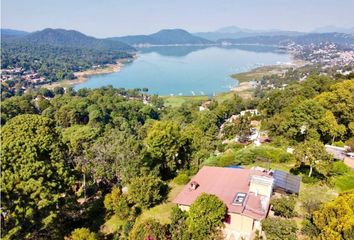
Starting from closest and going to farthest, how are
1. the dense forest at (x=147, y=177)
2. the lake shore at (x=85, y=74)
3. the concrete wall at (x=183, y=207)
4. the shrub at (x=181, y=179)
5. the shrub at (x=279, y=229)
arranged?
the dense forest at (x=147, y=177) < the shrub at (x=279, y=229) < the concrete wall at (x=183, y=207) < the shrub at (x=181, y=179) < the lake shore at (x=85, y=74)

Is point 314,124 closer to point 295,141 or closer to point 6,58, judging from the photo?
point 295,141

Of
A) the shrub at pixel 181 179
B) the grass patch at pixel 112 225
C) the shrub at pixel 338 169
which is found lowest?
the grass patch at pixel 112 225

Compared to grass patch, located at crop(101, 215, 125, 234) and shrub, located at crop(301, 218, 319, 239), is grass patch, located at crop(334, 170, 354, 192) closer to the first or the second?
shrub, located at crop(301, 218, 319, 239)

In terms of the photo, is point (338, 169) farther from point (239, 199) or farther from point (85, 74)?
point (85, 74)

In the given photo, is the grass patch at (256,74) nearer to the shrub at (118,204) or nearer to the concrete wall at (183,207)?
the shrub at (118,204)

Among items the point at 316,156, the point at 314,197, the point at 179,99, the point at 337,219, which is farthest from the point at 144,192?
the point at 179,99

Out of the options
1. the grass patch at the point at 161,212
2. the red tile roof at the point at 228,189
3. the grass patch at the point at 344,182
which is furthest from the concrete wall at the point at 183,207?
the grass patch at the point at 344,182

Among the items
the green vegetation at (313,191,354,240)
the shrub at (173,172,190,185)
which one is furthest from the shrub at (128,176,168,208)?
the green vegetation at (313,191,354,240)
